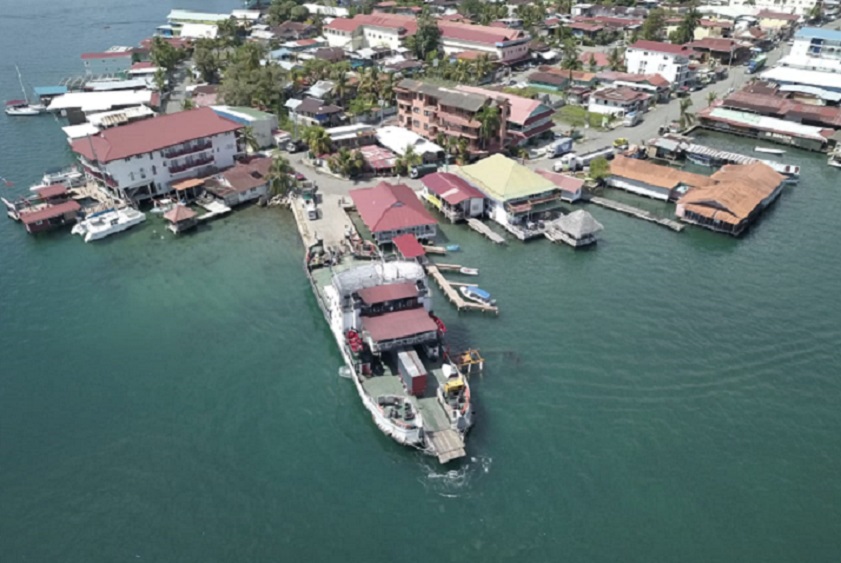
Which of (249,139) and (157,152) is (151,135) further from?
(249,139)

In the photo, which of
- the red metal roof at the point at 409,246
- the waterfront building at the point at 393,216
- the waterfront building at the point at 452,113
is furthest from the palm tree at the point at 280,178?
the waterfront building at the point at 452,113

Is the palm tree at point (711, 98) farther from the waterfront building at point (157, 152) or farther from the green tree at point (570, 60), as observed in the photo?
the waterfront building at point (157, 152)

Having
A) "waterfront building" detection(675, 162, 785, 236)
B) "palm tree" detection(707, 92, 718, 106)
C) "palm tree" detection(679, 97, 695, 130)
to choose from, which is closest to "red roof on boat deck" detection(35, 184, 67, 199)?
"waterfront building" detection(675, 162, 785, 236)

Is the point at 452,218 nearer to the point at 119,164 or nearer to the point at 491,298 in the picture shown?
the point at 491,298

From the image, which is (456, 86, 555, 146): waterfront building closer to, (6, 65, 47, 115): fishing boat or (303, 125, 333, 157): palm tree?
(303, 125, 333, 157): palm tree

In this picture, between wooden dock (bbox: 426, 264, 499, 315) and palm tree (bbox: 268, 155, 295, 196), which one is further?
palm tree (bbox: 268, 155, 295, 196)

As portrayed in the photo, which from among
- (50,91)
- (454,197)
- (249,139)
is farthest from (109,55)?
(454,197)
